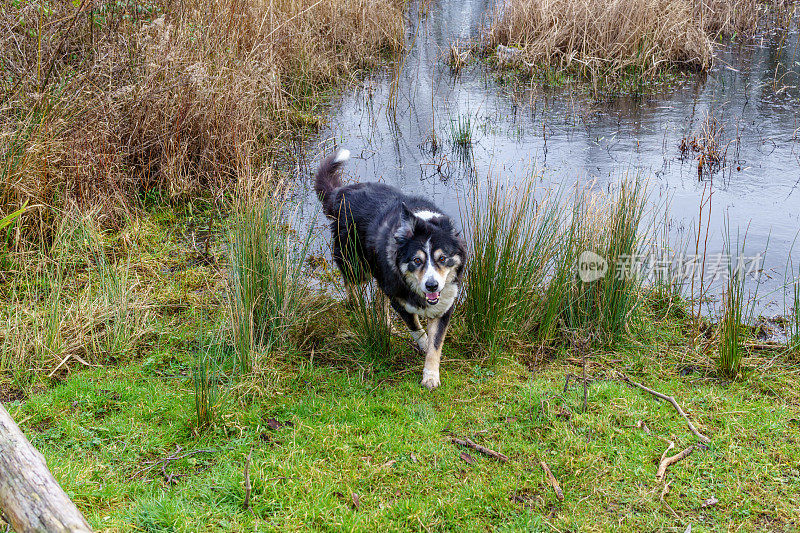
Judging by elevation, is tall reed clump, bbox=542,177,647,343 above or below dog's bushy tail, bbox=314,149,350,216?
below

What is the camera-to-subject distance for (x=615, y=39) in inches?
413

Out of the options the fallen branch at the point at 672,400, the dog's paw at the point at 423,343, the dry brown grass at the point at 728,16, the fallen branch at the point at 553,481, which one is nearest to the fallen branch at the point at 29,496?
the fallen branch at the point at 553,481

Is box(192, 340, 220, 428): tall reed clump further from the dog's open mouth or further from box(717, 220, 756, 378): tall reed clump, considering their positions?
box(717, 220, 756, 378): tall reed clump

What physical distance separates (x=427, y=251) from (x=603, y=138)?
209 inches

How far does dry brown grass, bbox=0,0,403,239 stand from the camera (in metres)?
5.12

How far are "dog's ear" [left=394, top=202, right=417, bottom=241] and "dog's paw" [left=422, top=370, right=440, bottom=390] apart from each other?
2.86 ft

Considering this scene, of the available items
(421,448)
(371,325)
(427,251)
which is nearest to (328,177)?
(371,325)

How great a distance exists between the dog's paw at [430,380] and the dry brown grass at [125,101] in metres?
3.22

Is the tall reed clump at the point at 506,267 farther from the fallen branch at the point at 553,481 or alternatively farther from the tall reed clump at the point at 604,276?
the fallen branch at the point at 553,481

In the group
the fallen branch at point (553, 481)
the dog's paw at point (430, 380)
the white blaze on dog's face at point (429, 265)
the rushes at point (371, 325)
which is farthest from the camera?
the rushes at point (371, 325)

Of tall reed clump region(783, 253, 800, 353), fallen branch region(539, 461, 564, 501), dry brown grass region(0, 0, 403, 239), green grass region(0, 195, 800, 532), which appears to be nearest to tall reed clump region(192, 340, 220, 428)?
green grass region(0, 195, 800, 532)

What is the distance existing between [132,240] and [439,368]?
2975mm

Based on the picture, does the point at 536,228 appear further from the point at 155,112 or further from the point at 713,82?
the point at 713,82

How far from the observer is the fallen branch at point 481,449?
3.26 meters
